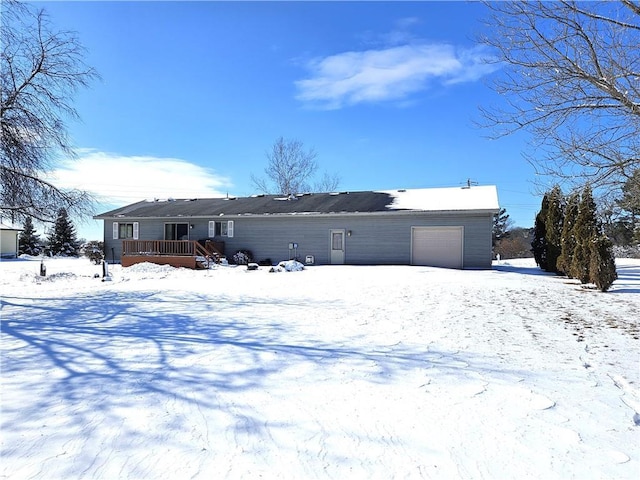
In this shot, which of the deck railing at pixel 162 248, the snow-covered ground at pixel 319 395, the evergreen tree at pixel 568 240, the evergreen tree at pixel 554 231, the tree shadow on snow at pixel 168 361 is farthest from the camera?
the deck railing at pixel 162 248

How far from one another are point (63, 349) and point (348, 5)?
8.95 metres

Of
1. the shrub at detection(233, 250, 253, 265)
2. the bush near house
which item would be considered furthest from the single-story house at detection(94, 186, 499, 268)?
the bush near house

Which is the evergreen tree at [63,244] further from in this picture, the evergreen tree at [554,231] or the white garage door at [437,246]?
the evergreen tree at [554,231]

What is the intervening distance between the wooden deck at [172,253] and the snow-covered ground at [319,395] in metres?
11.9

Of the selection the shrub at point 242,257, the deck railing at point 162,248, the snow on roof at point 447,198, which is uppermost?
the snow on roof at point 447,198

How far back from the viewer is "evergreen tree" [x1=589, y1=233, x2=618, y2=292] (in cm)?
991

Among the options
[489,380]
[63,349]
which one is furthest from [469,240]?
[63,349]

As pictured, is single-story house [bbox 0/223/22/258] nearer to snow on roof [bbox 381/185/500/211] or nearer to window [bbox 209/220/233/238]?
window [bbox 209/220/233/238]

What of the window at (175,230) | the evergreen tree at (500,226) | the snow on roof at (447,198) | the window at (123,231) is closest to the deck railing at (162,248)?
the window at (175,230)

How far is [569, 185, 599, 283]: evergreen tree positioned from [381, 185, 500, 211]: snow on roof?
4.84 metres

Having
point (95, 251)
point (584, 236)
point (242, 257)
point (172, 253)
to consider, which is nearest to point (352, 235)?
point (242, 257)

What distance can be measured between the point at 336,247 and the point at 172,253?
7837 millimetres

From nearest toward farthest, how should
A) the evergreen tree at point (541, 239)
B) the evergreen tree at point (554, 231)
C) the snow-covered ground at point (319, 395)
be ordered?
1. the snow-covered ground at point (319, 395)
2. the evergreen tree at point (554, 231)
3. the evergreen tree at point (541, 239)

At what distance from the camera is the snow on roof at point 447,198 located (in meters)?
17.3
